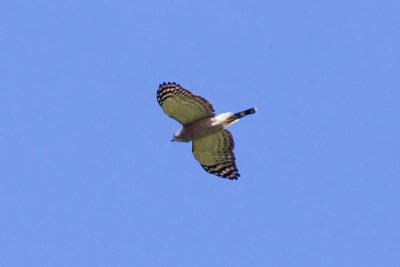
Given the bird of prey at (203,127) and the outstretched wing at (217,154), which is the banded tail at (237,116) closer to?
the bird of prey at (203,127)

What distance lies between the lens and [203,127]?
3066 cm

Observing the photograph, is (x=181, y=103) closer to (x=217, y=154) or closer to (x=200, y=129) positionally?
(x=200, y=129)

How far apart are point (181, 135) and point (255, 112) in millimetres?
2388

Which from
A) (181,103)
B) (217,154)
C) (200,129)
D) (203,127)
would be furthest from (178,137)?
(217,154)

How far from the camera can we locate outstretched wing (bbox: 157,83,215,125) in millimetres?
29953

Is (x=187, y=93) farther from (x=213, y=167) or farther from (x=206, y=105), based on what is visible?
(x=213, y=167)

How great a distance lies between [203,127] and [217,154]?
173 cm

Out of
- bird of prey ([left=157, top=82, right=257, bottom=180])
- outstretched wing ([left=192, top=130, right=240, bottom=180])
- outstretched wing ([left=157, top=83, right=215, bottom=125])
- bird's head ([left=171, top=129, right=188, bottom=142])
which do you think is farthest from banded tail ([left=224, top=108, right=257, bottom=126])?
bird's head ([left=171, top=129, right=188, bottom=142])

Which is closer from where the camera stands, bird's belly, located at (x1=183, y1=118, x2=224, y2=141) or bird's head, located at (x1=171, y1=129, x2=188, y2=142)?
bird's belly, located at (x1=183, y1=118, x2=224, y2=141)

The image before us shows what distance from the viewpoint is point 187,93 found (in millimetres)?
29938

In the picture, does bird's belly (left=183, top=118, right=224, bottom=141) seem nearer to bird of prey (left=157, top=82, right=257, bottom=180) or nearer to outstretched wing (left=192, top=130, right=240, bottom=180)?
bird of prey (left=157, top=82, right=257, bottom=180)

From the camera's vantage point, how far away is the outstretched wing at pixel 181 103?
29953 mm

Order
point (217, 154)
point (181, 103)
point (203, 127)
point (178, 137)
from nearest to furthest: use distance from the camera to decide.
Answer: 1. point (181, 103)
2. point (203, 127)
3. point (178, 137)
4. point (217, 154)

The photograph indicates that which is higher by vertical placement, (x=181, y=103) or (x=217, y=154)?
(x=181, y=103)
